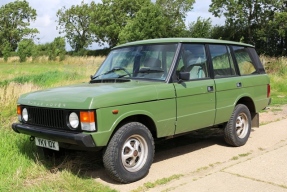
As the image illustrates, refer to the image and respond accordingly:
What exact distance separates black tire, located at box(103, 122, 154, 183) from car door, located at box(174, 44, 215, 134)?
0.66m

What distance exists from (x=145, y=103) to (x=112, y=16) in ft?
222

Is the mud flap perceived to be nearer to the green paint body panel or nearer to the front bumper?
the green paint body panel

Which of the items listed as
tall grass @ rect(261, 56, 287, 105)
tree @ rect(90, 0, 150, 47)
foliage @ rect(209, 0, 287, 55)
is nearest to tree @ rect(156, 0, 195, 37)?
Result: tree @ rect(90, 0, 150, 47)

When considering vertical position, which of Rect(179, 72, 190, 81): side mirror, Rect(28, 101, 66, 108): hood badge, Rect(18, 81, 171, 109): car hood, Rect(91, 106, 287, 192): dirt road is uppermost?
Rect(179, 72, 190, 81): side mirror

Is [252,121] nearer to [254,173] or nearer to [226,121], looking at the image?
[226,121]

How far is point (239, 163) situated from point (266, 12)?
4323 cm

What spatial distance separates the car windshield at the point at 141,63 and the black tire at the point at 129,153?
97 centimetres

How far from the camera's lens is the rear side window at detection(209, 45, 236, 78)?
5773 millimetres

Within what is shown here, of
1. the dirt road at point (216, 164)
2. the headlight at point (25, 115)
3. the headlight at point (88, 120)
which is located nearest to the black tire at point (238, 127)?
the dirt road at point (216, 164)

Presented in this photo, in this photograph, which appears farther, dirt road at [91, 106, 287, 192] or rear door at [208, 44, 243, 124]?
rear door at [208, 44, 243, 124]

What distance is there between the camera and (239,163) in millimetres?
5227

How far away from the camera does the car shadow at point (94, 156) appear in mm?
4831

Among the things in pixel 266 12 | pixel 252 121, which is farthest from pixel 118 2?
pixel 252 121

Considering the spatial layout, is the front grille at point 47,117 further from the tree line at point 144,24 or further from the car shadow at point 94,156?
the tree line at point 144,24
